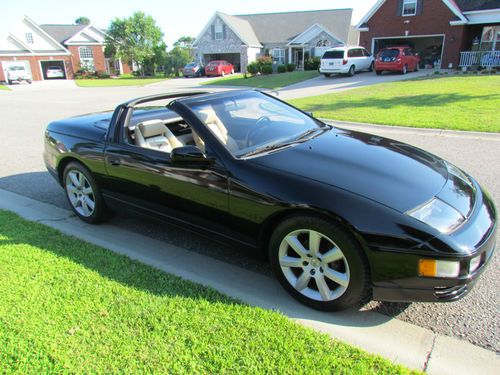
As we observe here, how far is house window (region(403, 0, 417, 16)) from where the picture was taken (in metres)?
26.8

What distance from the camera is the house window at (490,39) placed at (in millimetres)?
25734

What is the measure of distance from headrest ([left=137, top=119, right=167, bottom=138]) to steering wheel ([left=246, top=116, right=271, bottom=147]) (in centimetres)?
114

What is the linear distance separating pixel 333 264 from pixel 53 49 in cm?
5825

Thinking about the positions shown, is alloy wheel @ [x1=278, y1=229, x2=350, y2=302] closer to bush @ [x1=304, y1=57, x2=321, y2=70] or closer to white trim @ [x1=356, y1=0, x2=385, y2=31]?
white trim @ [x1=356, y1=0, x2=385, y2=31]

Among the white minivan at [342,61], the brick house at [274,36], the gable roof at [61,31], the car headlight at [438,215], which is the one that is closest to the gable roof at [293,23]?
the brick house at [274,36]

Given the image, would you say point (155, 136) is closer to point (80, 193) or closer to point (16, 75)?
point (80, 193)

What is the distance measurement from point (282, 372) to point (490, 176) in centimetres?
477

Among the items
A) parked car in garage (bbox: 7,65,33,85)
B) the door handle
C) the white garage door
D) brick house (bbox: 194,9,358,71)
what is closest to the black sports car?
the door handle

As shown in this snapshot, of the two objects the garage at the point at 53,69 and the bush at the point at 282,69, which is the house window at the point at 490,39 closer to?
the bush at the point at 282,69

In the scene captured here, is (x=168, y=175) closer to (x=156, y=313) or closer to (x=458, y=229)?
(x=156, y=313)

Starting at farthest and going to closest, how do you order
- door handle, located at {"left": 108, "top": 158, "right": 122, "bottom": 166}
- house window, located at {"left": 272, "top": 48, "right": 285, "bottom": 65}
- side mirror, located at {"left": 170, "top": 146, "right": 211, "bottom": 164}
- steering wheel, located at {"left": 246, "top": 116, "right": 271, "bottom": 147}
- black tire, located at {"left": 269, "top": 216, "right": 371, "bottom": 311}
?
house window, located at {"left": 272, "top": 48, "right": 285, "bottom": 65}
door handle, located at {"left": 108, "top": 158, "right": 122, "bottom": 166}
steering wheel, located at {"left": 246, "top": 116, "right": 271, "bottom": 147}
side mirror, located at {"left": 170, "top": 146, "right": 211, "bottom": 164}
black tire, located at {"left": 269, "top": 216, "right": 371, "bottom": 311}

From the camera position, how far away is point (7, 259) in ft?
11.8

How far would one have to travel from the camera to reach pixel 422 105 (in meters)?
11.8

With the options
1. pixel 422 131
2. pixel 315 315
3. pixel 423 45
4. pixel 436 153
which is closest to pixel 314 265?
pixel 315 315
